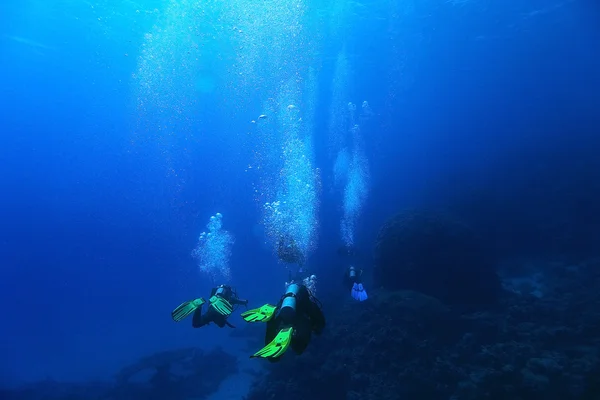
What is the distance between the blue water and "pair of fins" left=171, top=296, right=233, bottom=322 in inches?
663

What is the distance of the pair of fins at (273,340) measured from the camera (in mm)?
3979

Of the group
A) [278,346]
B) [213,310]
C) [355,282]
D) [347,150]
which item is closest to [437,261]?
[355,282]

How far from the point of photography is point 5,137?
42312 millimetres

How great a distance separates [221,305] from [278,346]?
10.0 feet

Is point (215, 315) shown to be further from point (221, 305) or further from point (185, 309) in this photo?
point (185, 309)

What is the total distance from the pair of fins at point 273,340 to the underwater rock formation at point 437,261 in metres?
8.98

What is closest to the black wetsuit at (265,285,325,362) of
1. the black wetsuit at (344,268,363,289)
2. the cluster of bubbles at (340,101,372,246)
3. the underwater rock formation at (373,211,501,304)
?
the black wetsuit at (344,268,363,289)

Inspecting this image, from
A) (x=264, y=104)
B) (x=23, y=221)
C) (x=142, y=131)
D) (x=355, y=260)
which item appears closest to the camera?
(x=355, y=260)

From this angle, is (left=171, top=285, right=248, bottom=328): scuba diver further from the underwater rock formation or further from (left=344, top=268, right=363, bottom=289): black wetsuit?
the underwater rock formation

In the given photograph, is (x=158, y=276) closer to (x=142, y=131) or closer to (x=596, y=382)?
(x=142, y=131)

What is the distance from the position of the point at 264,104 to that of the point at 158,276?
3985 cm

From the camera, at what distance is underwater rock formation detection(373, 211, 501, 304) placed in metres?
12.3

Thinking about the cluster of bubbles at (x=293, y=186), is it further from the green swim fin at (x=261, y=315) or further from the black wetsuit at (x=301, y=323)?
the black wetsuit at (x=301, y=323)

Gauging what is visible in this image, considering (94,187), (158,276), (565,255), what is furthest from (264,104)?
(94,187)
